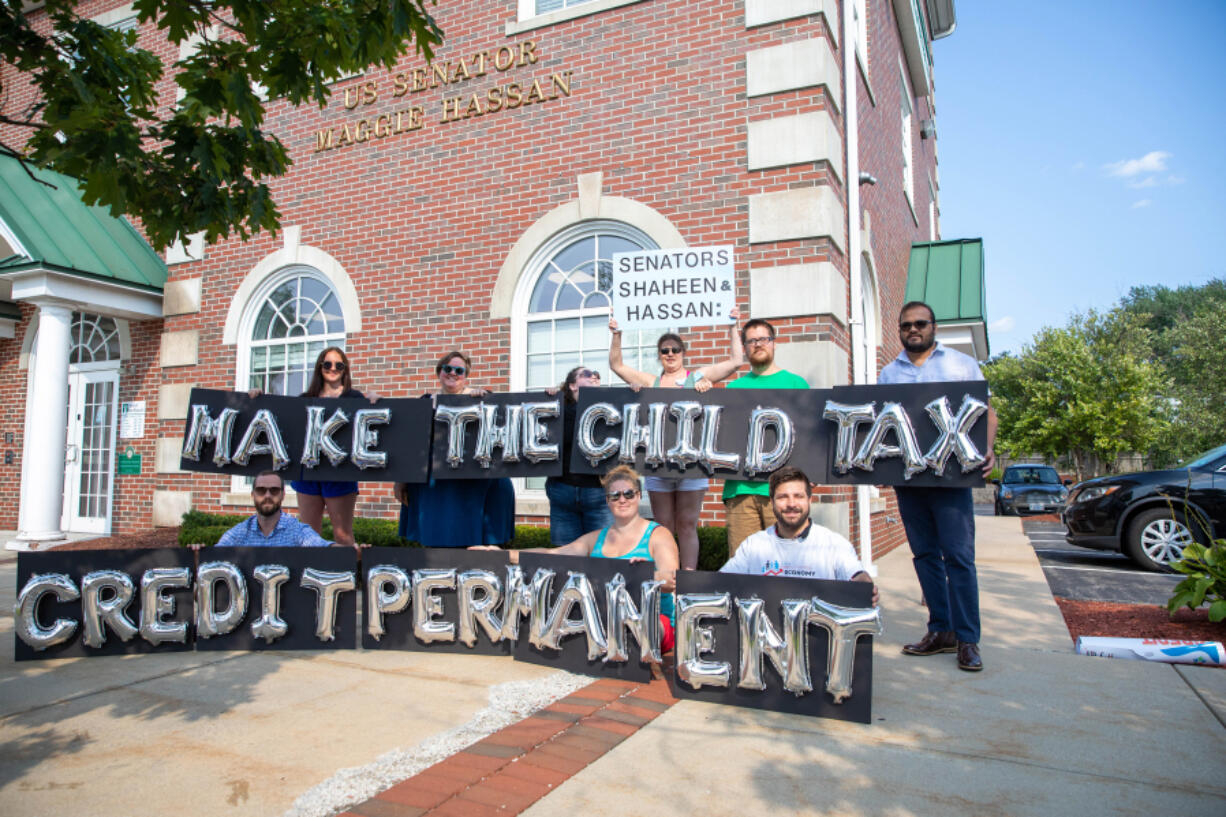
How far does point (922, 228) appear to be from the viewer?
15.3 meters

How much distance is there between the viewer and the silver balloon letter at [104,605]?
450 centimetres

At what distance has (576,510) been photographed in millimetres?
5152

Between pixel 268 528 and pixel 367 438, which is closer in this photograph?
pixel 268 528

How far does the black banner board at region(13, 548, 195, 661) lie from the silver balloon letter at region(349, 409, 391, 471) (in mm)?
1138

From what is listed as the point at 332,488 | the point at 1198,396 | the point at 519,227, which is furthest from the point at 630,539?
the point at 1198,396

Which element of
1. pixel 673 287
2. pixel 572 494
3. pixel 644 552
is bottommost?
pixel 644 552

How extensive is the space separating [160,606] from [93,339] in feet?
28.1

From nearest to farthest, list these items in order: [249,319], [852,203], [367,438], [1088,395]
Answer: [367,438], [852,203], [249,319], [1088,395]

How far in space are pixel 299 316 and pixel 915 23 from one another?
34.5 ft

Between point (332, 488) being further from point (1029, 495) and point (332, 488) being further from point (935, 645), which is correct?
point (1029, 495)

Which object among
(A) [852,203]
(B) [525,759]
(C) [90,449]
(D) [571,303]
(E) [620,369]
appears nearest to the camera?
(B) [525,759]

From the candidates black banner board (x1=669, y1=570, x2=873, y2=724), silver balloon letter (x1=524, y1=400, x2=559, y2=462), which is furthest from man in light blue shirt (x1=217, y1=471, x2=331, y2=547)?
black banner board (x1=669, y1=570, x2=873, y2=724)

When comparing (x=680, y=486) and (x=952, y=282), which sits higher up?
(x=952, y=282)

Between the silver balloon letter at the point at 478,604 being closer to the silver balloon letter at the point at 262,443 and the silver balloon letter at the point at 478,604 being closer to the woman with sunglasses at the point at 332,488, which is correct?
the woman with sunglasses at the point at 332,488
